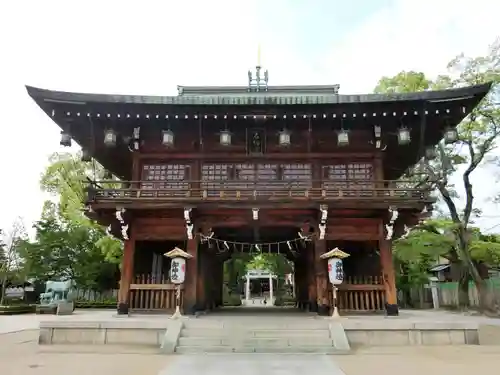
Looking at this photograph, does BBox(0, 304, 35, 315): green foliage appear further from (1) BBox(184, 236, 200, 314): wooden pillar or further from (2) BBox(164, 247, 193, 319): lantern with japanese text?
(2) BBox(164, 247, 193, 319): lantern with japanese text

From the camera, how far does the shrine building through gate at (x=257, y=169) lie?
45.2 feet

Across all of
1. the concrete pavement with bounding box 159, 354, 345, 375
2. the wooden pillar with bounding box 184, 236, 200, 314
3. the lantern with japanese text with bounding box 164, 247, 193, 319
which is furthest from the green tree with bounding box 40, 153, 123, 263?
the concrete pavement with bounding box 159, 354, 345, 375

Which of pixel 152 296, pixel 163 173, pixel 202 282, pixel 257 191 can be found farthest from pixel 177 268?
pixel 163 173

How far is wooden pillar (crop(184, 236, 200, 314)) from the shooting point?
13938 millimetres

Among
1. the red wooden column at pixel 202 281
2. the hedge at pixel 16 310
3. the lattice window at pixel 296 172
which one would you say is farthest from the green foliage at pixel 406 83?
the hedge at pixel 16 310

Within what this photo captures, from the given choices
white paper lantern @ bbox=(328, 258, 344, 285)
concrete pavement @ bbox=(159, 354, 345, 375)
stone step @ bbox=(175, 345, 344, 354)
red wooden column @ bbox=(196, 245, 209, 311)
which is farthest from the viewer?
red wooden column @ bbox=(196, 245, 209, 311)

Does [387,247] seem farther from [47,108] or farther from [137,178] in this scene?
[47,108]

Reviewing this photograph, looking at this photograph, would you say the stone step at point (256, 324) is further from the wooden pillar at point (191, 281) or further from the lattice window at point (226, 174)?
the lattice window at point (226, 174)

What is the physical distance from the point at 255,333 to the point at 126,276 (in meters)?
5.67

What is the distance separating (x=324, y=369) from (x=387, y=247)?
24.1 ft

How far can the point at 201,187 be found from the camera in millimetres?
14859

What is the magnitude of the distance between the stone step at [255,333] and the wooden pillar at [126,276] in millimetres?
3748

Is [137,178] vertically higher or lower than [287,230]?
higher

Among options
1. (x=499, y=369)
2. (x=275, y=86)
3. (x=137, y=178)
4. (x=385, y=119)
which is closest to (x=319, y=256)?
(x=385, y=119)
